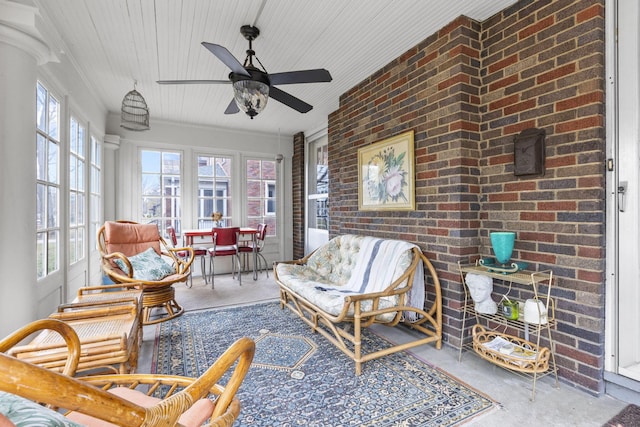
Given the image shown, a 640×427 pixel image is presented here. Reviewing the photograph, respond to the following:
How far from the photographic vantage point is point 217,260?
5.20 m

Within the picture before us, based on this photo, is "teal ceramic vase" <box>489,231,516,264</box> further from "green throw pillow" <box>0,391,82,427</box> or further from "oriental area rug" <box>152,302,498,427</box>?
"green throw pillow" <box>0,391,82,427</box>

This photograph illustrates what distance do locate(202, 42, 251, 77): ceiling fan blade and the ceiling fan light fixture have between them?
2.9 inches

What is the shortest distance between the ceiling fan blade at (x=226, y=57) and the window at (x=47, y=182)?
1.48 meters

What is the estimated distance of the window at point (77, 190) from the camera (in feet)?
10.2

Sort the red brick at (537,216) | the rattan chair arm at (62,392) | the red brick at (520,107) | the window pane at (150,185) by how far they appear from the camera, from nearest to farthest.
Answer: the rattan chair arm at (62,392) < the red brick at (537,216) < the red brick at (520,107) < the window pane at (150,185)

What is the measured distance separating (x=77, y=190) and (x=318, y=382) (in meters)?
3.27

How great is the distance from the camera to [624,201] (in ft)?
5.58

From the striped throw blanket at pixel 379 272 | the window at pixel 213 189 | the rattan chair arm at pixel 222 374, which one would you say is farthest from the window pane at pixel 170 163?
the rattan chair arm at pixel 222 374

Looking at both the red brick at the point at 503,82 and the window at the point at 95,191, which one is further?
the window at the point at 95,191

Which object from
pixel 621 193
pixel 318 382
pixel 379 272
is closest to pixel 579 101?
pixel 621 193

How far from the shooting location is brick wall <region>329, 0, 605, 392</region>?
1729mm

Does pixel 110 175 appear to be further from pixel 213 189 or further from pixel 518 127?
pixel 518 127

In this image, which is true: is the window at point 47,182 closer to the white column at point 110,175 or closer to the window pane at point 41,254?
the window pane at point 41,254

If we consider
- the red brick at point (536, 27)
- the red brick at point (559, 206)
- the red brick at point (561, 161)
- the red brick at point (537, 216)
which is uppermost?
the red brick at point (536, 27)
